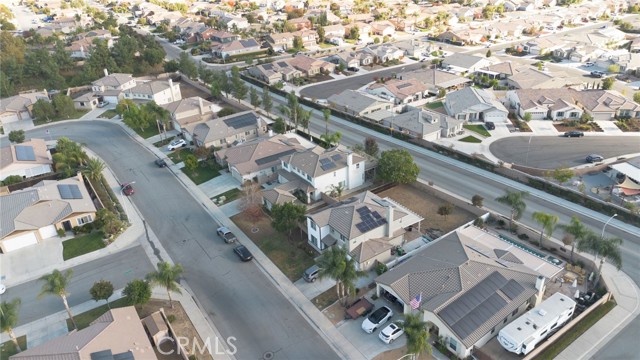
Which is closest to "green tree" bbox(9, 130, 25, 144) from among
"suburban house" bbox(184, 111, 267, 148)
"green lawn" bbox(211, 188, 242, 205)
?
"suburban house" bbox(184, 111, 267, 148)

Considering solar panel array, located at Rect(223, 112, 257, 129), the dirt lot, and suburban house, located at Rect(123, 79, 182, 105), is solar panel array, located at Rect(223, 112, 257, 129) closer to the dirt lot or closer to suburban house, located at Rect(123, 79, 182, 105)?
suburban house, located at Rect(123, 79, 182, 105)

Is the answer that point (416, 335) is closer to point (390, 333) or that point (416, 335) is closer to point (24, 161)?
point (390, 333)

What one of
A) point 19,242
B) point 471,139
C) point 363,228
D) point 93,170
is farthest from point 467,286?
point 93,170

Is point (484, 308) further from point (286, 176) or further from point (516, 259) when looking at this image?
point (286, 176)

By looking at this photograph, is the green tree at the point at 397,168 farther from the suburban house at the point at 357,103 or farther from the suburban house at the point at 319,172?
the suburban house at the point at 357,103

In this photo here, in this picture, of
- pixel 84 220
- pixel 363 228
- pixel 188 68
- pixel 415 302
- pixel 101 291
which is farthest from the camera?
pixel 188 68

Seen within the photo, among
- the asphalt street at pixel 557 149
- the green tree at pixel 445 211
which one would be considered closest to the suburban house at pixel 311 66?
the asphalt street at pixel 557 149
